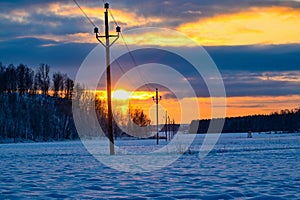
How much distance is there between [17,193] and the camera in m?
14.4

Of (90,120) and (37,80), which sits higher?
(37,80)

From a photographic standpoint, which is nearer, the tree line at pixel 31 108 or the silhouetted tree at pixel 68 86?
the tree line at pixel 31 108

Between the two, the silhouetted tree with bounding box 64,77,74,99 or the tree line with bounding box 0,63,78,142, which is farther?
the silhouetted tree with bounding box 64,77,74,99

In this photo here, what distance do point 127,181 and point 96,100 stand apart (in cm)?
17185

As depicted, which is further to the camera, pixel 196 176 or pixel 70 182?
pixel 196 176

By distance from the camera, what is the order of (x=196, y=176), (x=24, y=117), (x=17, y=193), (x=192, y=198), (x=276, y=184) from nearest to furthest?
(x=192, y=198) < (x=17, y=193) < (x=276, y=184) < (x=196, y=176) < (x=24, y=117)

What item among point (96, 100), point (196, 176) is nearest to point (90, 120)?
point (96, 100)

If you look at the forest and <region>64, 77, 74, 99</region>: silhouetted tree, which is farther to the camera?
<region>64, 77, 74, 99</region>: silhouetted tree

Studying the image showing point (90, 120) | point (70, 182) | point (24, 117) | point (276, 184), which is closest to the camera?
point (276, 184)

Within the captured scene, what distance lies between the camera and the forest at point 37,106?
5595 inches

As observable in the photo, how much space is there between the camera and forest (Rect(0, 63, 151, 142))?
142125 mm

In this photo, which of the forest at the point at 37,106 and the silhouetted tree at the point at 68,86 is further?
the silhouetted tree at the point at 68,86

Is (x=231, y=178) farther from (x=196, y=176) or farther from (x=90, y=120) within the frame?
(x=90, y=120)

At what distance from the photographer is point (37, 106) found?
517 ft
